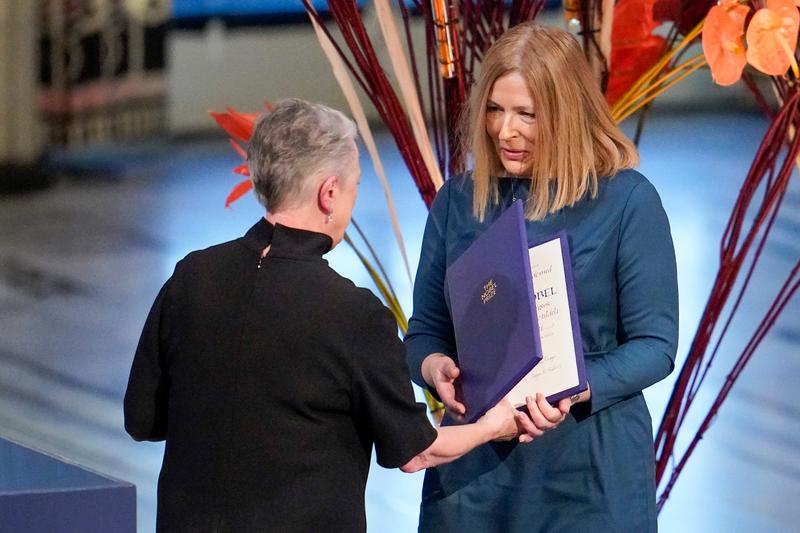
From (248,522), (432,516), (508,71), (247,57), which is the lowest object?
(247,57)

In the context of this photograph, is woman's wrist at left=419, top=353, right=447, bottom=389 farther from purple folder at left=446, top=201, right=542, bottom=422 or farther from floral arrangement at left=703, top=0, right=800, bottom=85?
floral arrangement at left=703, top=0, right=800, bottom=85

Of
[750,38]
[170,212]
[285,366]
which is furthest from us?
[170,212]

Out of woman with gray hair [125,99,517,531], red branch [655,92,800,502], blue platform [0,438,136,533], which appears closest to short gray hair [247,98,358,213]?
woman with gray hair [125,99,517,531]

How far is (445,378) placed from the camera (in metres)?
1.80

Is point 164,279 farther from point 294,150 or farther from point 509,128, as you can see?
point 294,150

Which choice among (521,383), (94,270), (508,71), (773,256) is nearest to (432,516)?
(521,383)

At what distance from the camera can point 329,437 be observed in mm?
1505

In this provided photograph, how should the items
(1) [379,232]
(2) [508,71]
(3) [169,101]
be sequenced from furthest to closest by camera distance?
(3) [169,101] < (1) [379,232] < (2) [508,71]

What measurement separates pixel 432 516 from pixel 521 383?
0.23m

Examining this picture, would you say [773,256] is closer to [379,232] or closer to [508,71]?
[379,232]

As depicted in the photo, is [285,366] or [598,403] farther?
[598,403]

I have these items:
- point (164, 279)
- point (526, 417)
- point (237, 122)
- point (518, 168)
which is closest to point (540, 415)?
point (526, 417)

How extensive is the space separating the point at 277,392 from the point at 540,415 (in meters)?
0.38

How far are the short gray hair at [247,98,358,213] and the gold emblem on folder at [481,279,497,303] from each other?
0.28 meters
